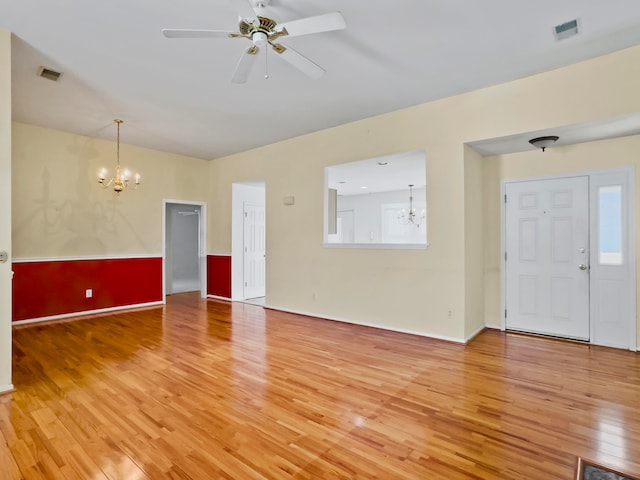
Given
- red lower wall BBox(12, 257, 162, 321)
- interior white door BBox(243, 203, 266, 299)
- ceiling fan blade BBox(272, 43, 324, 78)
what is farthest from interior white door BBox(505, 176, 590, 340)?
red lower wall BBox(12, 257, 162, 321)

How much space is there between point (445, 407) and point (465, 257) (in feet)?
6.71

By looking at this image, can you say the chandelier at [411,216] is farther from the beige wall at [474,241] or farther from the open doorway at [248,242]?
the beige wall at [474,241]

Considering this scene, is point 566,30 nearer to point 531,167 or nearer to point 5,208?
point 531,167

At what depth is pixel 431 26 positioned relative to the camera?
278cm

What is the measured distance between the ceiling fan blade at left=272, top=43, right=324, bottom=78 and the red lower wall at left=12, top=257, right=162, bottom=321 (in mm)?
5134

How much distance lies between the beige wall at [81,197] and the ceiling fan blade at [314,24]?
3.93 meters

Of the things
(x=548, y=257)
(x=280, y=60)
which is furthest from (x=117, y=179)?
(x=548, y=257)

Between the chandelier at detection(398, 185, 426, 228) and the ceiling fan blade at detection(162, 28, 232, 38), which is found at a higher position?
the ceiling fan blade at detection(162, 28, 232, 38)

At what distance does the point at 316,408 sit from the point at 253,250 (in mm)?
5166

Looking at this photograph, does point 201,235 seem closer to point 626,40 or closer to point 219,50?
point 219,50

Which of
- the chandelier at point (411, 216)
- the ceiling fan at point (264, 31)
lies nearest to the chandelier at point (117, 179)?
the ceiling fan at point (264, 31)

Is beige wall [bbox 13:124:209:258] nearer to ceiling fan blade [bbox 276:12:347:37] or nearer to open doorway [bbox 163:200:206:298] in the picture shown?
open doorway [bbox 163:200:206:298]

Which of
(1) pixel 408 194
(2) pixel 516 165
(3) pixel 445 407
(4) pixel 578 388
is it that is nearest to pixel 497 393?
(3) pixel 445 407

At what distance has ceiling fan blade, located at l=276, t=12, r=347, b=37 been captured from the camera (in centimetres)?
214
